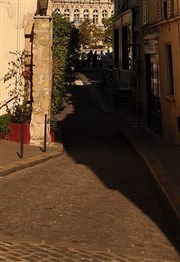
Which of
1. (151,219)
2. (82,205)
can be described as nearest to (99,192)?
(82,205)

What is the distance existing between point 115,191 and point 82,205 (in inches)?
46.4

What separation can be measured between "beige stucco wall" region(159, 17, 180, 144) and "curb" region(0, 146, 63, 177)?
3664 millimetres

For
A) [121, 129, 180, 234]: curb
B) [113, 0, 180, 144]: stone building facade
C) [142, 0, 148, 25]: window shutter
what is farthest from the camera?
[142, 0, 148, 25]: window shutter

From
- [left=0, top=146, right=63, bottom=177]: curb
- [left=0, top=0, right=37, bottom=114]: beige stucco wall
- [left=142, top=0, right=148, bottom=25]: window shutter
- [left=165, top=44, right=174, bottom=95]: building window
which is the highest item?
[left=142, top=0, right=148, bottom=25]: window shutter

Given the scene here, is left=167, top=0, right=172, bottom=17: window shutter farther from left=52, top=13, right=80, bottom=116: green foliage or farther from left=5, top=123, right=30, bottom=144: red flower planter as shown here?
left=5, top=123, right=30, bottom=144: red flower planter

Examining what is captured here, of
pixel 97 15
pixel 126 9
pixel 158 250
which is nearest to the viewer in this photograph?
pixel 158 250

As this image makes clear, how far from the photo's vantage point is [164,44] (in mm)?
15281

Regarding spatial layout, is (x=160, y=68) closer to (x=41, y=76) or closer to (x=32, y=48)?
(x=41, y=76)

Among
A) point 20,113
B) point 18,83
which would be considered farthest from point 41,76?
point 20,113

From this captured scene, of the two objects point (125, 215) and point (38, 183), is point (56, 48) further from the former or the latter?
point (125, 215)

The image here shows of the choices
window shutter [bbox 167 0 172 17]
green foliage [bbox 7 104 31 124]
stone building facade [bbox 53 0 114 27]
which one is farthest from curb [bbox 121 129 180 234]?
stone building facade [bbox 53 0 114 27]

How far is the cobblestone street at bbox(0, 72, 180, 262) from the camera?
5648 mm

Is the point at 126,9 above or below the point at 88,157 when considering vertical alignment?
above

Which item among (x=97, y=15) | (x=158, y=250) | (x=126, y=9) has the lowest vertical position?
(x=158, y=250)
